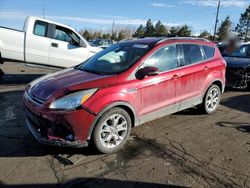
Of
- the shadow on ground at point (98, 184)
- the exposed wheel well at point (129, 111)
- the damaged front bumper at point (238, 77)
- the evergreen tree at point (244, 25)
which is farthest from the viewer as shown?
the evergreen tree at point (244, 25)

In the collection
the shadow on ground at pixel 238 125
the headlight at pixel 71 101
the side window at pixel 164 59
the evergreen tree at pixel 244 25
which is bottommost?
the shadow on ground at pixel 238 125

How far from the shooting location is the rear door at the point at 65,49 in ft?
34.6

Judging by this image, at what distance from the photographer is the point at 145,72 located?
476 centimetres

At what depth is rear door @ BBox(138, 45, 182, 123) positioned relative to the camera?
4924 millimetres

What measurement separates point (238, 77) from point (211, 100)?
301 cm

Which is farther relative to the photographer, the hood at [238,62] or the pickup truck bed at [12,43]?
the pickup truck bed at [12,43]

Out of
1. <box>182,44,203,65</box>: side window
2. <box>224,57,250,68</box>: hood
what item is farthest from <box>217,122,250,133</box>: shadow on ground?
<box>224,57,250,68</box>: hood

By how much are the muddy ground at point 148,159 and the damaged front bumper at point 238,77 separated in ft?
10.8

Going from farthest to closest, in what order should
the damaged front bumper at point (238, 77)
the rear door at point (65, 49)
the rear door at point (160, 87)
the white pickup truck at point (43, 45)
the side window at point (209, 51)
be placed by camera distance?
1. the rear door at point (65, 49)
2. the white pickup truck at point (43, 45)
3. the damaged front bumper at point (238, 77)
4. the side window at point (209, 51)
5. the rear door at point (160, 87)

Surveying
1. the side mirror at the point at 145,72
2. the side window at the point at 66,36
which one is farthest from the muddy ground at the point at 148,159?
the side window at the point at 66,36

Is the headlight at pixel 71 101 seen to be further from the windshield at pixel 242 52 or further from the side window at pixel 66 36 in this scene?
the windshield at pixel 242 52

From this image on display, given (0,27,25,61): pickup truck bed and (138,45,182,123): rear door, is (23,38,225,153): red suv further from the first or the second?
(0,27,25,61): pickup truck bed

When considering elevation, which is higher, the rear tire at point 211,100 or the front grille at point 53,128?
the rear tire at point 211,100

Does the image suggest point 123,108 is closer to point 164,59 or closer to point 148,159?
point 148,159
